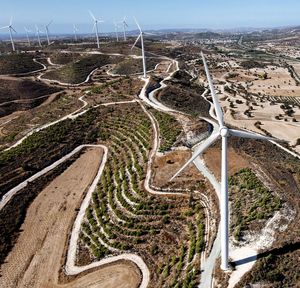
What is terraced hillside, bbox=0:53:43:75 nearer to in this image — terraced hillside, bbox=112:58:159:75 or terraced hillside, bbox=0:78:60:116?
terraced hillside, bbox=0:78:60:116

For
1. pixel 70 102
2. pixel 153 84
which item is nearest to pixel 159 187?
pixel 70 102

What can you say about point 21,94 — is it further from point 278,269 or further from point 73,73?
point 278,269

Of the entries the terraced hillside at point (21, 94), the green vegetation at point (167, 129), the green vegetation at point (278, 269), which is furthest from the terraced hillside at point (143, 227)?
the terraced hillside at point (21, 94)

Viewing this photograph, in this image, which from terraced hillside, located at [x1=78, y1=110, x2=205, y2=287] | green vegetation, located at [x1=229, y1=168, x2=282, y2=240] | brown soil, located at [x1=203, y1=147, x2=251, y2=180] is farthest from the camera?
brown soil, located at [x1=203, y1=147, x2=251, y2=180]

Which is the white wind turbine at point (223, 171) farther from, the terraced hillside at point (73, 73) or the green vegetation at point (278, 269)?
the terraced hillside at point (73, 73)

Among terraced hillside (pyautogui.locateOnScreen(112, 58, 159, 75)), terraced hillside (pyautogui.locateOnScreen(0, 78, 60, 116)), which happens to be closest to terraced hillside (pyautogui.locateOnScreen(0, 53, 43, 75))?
terraced hillside (pyautogui.locateOnScreen(0, 78, 60, 116))

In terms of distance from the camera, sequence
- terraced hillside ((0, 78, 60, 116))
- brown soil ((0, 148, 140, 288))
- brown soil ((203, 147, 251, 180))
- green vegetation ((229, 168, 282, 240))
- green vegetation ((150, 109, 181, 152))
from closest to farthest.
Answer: green vegetation ((229, 168, 282, 240))
brown soil ((0, 148, 140, 288))
brown soil ((203, 147, 251, 180))
green vegetation ((150, 109, 181, 152))
terraced hillside ((0, 78, 60, 116))

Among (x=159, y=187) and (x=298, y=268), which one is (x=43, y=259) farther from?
(x=298, y=268)

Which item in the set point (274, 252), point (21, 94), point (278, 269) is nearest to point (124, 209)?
point (274, 252)
